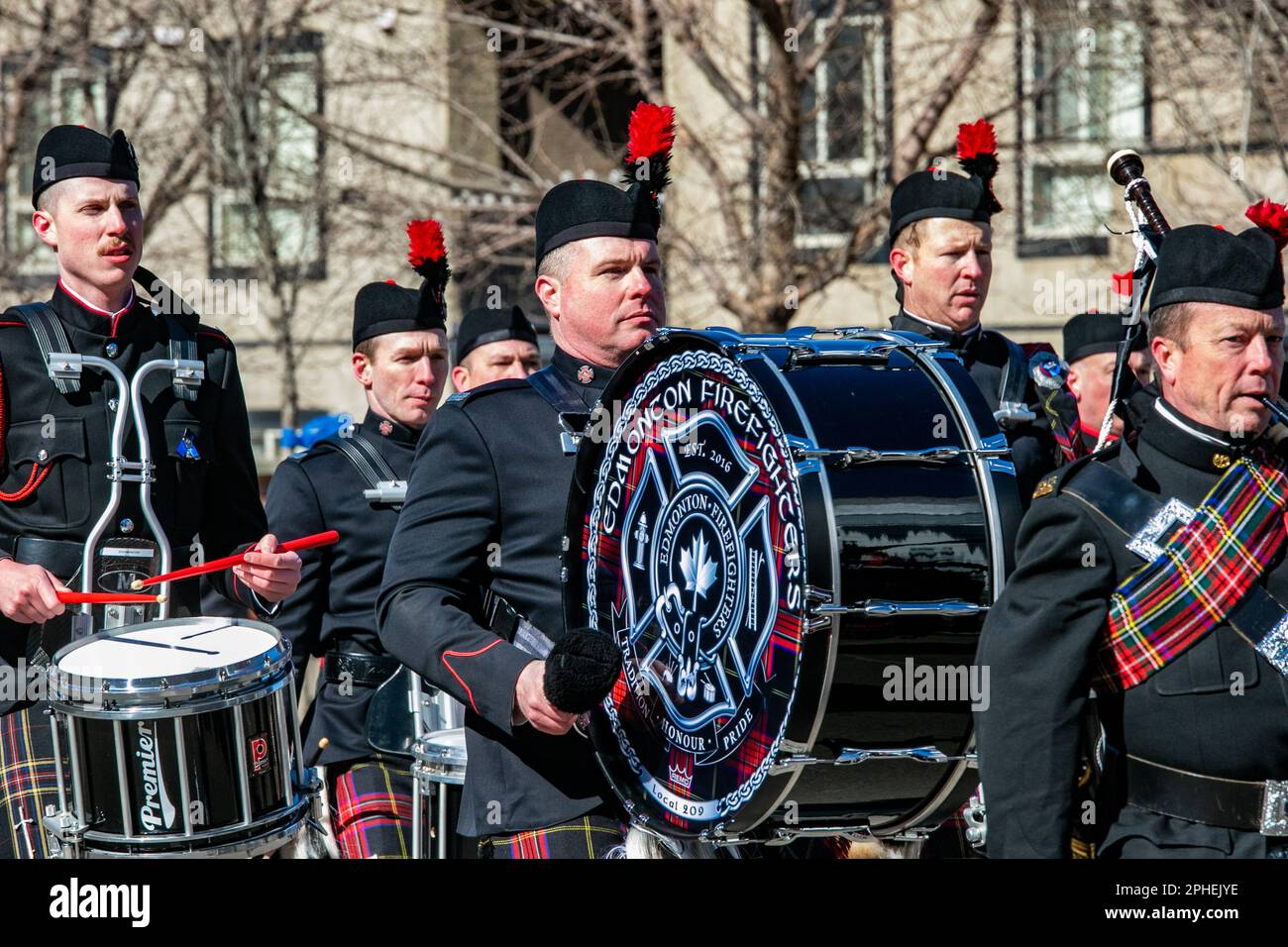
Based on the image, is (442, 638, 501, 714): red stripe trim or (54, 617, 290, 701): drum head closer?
(442, 638, 501, 714): red stripe trim

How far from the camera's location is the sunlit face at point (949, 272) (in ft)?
15.8

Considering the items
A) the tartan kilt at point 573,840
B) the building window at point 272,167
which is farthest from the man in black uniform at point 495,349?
the building window at point 272,167

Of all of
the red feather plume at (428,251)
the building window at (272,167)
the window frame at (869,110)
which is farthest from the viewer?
the building window at (272,167)

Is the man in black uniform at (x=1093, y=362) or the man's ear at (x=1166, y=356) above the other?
the man's ear at (x=1166, y=356)

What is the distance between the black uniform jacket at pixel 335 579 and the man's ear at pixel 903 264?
158cm

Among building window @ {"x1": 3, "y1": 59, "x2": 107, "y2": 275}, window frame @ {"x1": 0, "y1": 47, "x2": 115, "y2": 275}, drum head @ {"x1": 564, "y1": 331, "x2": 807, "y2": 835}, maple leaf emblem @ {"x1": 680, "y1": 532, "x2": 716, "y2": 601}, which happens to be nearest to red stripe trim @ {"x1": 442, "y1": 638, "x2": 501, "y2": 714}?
drum head @ {"x1": 564, "y1": 331, "x2": 807, "y2": 835}

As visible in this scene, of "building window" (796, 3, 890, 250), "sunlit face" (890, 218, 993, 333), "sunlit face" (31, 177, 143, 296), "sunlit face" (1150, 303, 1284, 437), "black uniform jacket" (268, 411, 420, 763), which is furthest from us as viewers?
→ "building window" (796, 3, 890, 250)

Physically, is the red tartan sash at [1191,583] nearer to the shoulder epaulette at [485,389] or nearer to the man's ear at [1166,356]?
the man's ear at [1166,356]

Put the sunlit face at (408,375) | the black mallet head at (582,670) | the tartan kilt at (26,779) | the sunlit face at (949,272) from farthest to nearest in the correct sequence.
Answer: the sunlit face at (408,375) → the sunlit face at (949,272) → the tartan kilt at (26,779) → the black mallet head at (582,670)

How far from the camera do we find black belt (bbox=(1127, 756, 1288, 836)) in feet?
9.62

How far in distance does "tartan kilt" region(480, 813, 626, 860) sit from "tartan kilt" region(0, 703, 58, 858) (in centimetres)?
114

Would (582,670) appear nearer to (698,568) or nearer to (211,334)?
(698,568)

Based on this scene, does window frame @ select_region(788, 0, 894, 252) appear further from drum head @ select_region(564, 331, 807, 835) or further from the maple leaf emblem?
the maple leaf emblem

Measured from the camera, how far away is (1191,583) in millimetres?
3010
